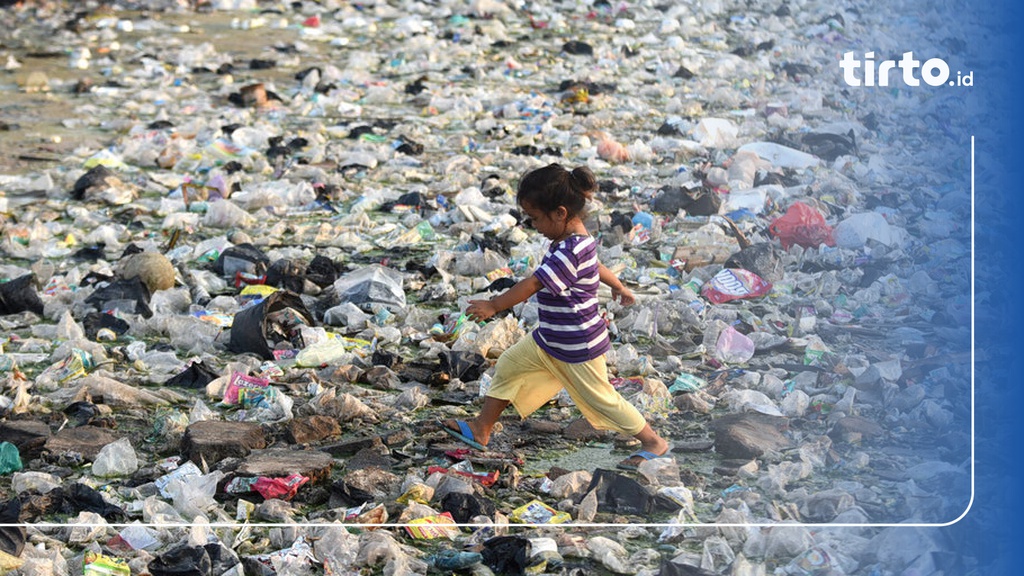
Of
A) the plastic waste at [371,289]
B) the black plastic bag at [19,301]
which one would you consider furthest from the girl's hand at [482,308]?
the black plastic bag at [19,301]

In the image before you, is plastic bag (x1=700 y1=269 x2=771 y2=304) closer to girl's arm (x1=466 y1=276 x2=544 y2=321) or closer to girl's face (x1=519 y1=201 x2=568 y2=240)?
girl's face (x1=519 y1=201 x2=568 y2=240)

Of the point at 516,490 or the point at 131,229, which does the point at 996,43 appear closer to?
the point at 516,490

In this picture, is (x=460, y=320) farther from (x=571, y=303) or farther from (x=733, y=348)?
(x=571, y=303)

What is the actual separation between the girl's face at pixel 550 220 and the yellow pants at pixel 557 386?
12.2 inches

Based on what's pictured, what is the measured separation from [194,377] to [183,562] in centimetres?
123

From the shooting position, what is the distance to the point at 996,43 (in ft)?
7.72

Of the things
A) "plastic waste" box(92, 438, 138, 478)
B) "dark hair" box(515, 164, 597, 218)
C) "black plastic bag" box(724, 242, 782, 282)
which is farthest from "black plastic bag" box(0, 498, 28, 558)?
"black plastic bag" box(724, 242, 782, 282)

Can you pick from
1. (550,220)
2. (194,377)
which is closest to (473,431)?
(550,220)

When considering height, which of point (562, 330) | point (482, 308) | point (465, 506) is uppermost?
point (482, 308)

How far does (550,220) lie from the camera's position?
320 centimetres

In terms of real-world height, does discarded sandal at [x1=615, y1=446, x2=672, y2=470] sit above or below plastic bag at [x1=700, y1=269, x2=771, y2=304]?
above

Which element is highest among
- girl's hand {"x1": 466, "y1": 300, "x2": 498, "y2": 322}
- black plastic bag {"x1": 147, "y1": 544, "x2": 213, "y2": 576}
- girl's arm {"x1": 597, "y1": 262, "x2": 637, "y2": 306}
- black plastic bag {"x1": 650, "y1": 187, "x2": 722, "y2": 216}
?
girl's hand {"x1": 466, "y1": 300, "x2": 498, "y2": 322}

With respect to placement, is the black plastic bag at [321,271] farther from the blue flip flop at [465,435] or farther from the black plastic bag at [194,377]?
the blue flip flop at [465,435]

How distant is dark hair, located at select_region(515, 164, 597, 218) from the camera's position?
315 centimetres
